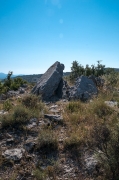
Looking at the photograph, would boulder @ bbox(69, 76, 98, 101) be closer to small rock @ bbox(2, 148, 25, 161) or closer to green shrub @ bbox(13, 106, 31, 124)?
green shrub @ bbox(13, 106, 31, 124)

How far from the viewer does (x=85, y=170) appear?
3732mm

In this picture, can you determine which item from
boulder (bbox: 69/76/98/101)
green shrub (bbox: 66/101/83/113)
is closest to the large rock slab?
boulder (bbox: 69/76/98/101)

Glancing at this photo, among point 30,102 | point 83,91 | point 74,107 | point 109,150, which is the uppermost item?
point 83,91

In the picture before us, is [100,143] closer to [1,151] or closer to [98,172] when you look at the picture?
[98,172]

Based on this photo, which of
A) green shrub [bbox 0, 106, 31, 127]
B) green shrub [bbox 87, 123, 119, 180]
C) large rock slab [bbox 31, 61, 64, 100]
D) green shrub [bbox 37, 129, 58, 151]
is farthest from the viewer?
large rock slab [bbox 31, 61, 64, 100]

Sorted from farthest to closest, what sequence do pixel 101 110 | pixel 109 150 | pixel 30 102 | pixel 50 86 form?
pixel 50 86, pixel 30 102, pixel 101 110, pixel 109 150

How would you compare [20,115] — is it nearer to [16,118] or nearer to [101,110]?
[16,118]

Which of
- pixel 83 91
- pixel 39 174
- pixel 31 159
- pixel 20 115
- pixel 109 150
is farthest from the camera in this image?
pixel 83 91

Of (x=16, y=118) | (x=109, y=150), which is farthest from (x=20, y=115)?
(x=109, y=150)

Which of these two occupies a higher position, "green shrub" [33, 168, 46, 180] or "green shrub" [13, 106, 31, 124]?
"green shrub" [13, 106, 31, 124]

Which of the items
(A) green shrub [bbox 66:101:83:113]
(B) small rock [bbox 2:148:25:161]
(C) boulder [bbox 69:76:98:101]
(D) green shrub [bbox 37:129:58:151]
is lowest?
(B) small rock [bbox 2:148:25:161]

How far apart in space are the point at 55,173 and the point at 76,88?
6.31 meters

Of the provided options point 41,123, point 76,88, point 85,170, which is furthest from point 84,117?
point 76,88

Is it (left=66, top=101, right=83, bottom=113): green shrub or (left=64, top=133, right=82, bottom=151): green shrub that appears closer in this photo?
(left=64, top=133, right=82, bottom=151): green shrub
